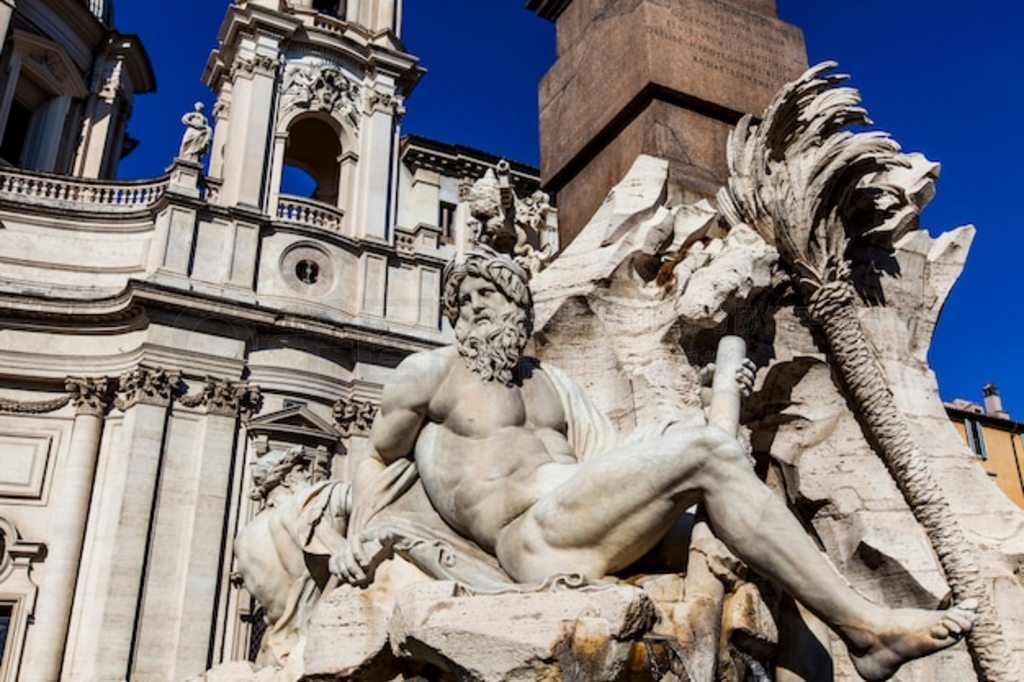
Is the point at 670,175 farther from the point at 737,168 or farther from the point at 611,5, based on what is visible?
the point at 611,5

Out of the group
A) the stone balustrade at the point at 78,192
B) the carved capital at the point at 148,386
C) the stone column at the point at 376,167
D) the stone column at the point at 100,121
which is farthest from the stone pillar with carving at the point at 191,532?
the stone column at the point at 100,121

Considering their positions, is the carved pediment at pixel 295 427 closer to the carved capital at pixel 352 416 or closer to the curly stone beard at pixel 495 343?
the carved capital at pixel 352 416

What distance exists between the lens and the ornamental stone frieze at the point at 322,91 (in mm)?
20906

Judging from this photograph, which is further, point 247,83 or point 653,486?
point 247,83

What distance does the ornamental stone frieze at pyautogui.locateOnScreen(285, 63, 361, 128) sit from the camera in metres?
20.9

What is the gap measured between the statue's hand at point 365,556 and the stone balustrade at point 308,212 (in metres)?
17.1

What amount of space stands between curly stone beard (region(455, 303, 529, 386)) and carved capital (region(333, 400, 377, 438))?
1501cm

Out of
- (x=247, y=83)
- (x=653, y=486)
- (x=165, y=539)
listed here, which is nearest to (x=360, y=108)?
(x=247, y=83)

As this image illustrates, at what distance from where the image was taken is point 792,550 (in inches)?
108

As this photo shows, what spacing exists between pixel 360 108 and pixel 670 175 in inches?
695

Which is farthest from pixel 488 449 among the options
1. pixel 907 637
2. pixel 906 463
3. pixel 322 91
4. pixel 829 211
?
pixel 322 91

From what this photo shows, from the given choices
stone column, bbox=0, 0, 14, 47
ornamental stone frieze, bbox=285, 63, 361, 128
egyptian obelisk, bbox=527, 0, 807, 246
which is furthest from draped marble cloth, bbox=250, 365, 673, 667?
stone column, bbox=0, 0, 14, 47

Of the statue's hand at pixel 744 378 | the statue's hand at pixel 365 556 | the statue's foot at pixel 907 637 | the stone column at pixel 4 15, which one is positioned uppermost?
the stone column at pixel 4 15

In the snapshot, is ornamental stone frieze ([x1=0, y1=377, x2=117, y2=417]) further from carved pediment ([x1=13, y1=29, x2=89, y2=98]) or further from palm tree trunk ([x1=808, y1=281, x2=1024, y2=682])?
palm tree trunk ([x1=808, y1=281, x2=1024, y2=682])
